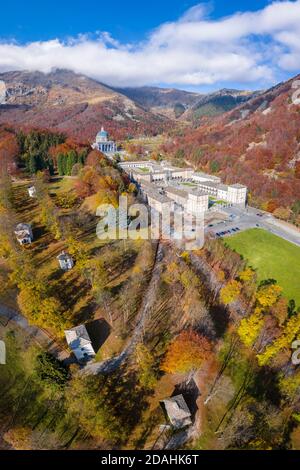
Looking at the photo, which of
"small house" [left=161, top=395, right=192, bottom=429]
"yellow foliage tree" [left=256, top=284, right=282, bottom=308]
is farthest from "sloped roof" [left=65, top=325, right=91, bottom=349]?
"yellow foliage tree" [left=256, top=284, right=282, bottom=308]

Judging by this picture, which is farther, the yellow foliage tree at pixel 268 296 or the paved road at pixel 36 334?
the yellow foliage tree at pixel 268 296

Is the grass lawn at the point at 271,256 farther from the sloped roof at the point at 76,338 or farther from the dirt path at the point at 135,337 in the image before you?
the sloped roof at the point at 76,338

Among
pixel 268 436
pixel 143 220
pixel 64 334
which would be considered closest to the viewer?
pixel 268 436

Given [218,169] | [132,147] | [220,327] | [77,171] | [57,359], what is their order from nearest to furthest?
1. [57,359]
2. [220,327]
3. [77,171]
4. [218,169]
5. [132,147]

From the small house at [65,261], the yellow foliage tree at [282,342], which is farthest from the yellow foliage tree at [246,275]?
the small house at [65,261]

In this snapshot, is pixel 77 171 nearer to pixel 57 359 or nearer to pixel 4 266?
pixel 4 266

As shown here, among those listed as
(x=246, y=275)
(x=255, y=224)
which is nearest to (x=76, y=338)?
(x=246, y=275)

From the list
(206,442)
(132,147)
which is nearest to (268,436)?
(206,442)

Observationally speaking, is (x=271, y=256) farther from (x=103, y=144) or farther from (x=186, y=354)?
(x=103, y=144)
